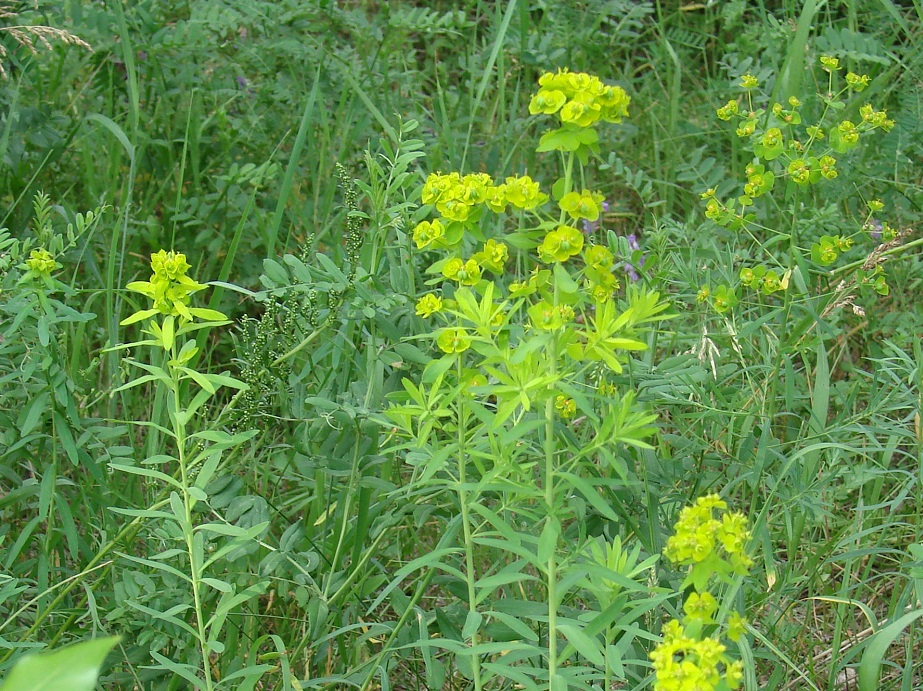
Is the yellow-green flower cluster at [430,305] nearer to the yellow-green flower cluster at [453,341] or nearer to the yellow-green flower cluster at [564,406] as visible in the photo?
the yellow-green flower cluster at [453,341]

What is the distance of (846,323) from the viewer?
2947 millimetres

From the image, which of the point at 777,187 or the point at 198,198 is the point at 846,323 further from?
the point at 198,198

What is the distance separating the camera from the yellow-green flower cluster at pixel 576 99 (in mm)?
1312

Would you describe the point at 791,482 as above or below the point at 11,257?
below

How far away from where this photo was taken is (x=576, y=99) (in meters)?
1.32

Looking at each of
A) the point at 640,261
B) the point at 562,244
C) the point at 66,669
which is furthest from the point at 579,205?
the point at 640,261

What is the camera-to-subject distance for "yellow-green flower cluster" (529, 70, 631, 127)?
1312mm

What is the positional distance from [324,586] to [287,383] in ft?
1.48

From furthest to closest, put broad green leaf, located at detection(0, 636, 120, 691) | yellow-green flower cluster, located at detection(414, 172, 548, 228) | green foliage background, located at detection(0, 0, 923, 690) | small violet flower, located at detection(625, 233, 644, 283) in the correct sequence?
small violet flower, located at detection(625, 233, 644, 283) < green foliage background, located at detection(0, 0, 923, 690) < yellow-green flower cluster, located at detection(414, 172, 548, 228) < broad green leaf, located at detection(0, 636, 120, 691)

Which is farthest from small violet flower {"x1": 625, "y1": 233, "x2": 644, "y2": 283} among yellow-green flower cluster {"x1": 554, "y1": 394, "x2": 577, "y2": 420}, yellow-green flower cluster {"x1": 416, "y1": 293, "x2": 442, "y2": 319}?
yellow-green flower cluster {"x1": 416, "y1": 293, "x2": 442, "y2": 319}

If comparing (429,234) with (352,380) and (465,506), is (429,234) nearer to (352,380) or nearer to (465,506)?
(465,506)

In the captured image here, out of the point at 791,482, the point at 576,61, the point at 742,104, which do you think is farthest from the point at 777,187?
the point at 791,482

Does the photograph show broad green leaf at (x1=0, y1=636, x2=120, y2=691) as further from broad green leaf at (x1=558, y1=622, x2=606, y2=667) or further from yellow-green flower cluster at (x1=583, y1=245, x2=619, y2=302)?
yellow-green flower cluster at (x1=583, y1=245, x2=619, y2=302)

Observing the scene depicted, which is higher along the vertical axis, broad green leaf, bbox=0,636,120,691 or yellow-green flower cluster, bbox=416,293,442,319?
broad green leaf, bbox=0,636,120,691
